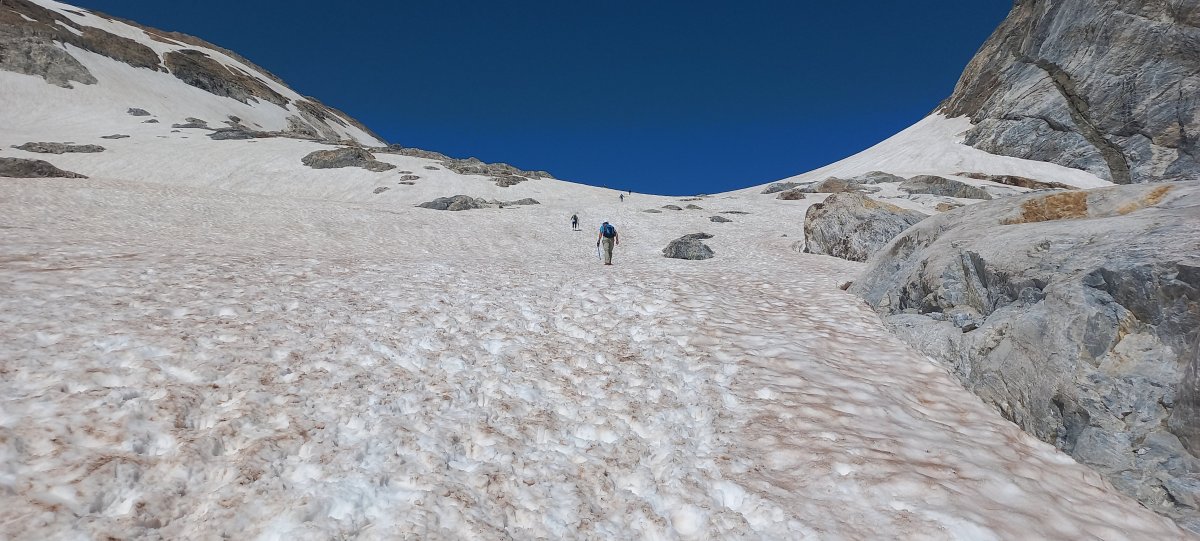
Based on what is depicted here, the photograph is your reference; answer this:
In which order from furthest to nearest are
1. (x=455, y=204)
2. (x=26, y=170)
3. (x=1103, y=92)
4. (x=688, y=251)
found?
(x=1103, y=92), (x=455, y=204), (x=26, y=170), (x=688, y=251)

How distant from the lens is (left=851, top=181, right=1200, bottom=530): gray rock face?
16.5ft

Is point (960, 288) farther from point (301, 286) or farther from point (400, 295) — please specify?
point (301, 286)

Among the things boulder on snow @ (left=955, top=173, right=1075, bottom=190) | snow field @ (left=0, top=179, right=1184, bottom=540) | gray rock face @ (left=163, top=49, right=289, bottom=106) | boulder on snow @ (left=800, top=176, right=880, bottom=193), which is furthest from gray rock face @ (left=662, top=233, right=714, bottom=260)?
gray rock face @ (left=163, top=49, right=289, bottom=106)

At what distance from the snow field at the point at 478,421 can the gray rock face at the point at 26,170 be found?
89.4ft

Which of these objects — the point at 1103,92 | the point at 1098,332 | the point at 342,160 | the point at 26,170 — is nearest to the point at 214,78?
the point at 342,160

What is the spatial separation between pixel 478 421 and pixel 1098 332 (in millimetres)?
7606

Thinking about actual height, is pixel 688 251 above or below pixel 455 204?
below

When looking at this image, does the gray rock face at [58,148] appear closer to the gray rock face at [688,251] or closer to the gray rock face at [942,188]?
the gray rock face at [688,251]

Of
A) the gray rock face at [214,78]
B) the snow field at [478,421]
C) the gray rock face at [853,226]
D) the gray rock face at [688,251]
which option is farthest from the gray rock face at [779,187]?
the gray rock face at [214,78]

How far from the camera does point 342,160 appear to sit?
58.2m

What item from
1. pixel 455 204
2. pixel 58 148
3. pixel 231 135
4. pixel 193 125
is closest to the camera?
pixel 455 204

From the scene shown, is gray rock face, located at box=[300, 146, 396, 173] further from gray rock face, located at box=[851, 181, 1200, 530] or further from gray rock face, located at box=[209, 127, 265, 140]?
gray rock face, located at box=[851, 181, 1200, 530]

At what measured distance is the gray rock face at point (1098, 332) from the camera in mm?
5039

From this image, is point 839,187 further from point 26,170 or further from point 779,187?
Result: point 26,170
